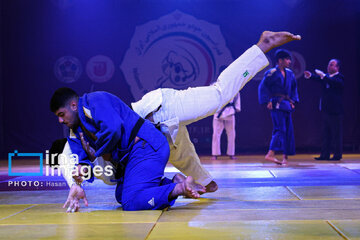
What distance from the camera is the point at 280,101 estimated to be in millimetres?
5078

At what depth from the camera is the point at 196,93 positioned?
2412 mm

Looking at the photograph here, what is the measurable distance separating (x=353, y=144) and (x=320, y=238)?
6.57 meters

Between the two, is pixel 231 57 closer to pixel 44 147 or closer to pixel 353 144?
pixel 353 144

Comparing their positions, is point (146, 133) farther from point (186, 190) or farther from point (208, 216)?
point (208, 216)

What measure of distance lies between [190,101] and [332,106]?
3.88 metres

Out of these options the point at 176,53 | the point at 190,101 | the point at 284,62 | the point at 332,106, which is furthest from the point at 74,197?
the point at 176,53

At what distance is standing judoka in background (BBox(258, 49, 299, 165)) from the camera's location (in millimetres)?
5082

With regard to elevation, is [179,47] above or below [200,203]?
above

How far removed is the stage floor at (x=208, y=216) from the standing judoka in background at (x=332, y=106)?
3078mm

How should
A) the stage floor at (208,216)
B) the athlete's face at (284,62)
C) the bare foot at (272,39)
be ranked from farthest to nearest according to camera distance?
the athlete's face at (284,62), the bare foot at (272,39), the stage floor at (208,216)

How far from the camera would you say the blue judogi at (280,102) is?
201 inches

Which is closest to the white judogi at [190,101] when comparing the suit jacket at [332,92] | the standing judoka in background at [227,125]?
the suit jacket at [332,92]

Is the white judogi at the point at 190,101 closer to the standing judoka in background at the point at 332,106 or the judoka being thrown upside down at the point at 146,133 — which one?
the judoka being thrown upside down at the point at 146,133

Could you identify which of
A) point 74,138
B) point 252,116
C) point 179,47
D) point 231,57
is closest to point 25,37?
point 179,47
